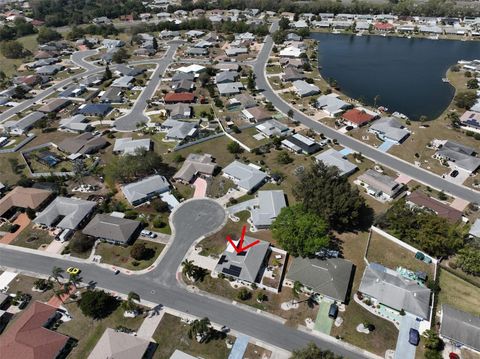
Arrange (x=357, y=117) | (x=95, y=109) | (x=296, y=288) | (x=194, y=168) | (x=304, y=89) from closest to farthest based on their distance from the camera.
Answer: (x=296, y=288), (x=194, y=168), (x=357, y=117), (x=95, y=109), (x=304, y=89)

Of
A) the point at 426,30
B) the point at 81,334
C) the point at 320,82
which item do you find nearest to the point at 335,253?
the point at 81,334

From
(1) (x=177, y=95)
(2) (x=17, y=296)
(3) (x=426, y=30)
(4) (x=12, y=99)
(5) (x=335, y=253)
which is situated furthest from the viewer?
(3) (x=426, y=30)

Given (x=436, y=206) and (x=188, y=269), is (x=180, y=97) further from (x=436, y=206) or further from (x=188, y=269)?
(x=436, y=206)

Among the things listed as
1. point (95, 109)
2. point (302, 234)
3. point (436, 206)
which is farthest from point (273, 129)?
point (95, 109)

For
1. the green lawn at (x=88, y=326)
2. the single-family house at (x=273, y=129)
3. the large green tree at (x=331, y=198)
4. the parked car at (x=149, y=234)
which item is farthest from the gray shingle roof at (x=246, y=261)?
the single-family house at (x=273, y=129)

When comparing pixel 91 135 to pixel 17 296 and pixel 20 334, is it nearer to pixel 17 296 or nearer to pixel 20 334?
pixel 17 296

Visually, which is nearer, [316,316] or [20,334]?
[20,334]
